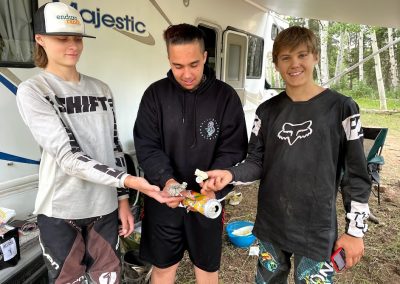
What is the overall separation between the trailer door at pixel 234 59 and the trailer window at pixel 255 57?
28 cm

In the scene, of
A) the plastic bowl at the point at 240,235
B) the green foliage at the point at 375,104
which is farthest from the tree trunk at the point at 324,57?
the plastic bowl at the point at 240,235

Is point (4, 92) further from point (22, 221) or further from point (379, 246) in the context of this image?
point (379, 246)

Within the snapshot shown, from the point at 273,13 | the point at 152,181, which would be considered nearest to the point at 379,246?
the point at 152,181

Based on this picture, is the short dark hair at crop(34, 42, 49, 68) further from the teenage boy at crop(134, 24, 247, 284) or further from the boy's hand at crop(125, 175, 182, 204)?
the boy's hand at crop(125, 175, 182, 204)

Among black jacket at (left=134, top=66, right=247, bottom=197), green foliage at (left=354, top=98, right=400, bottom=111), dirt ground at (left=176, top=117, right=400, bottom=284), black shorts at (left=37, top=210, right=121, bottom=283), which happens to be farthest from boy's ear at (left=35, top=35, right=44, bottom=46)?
green foliage at (left=354, top=98, right=400, bottom=111)

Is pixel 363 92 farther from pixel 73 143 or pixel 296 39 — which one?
pixel 73 143

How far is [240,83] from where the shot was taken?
601 centimetres

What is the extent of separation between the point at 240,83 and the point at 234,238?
10.5 feet

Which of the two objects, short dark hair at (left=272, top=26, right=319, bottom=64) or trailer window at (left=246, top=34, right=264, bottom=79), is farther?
trailer window at (left=246, top=34, right=264, bottom=79)

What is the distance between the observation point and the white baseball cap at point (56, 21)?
1.58 meters

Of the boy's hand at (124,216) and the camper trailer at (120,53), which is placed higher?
the camper trailer at (120,53)

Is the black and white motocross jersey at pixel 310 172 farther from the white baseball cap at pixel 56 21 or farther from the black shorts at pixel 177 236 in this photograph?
the white baseball cap at pixel 56 21

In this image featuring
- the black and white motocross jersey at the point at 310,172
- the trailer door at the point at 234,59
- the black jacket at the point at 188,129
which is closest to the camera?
the black and white motocross jersey at the point at 310,172

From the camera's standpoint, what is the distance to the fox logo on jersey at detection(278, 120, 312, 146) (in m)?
1.74
